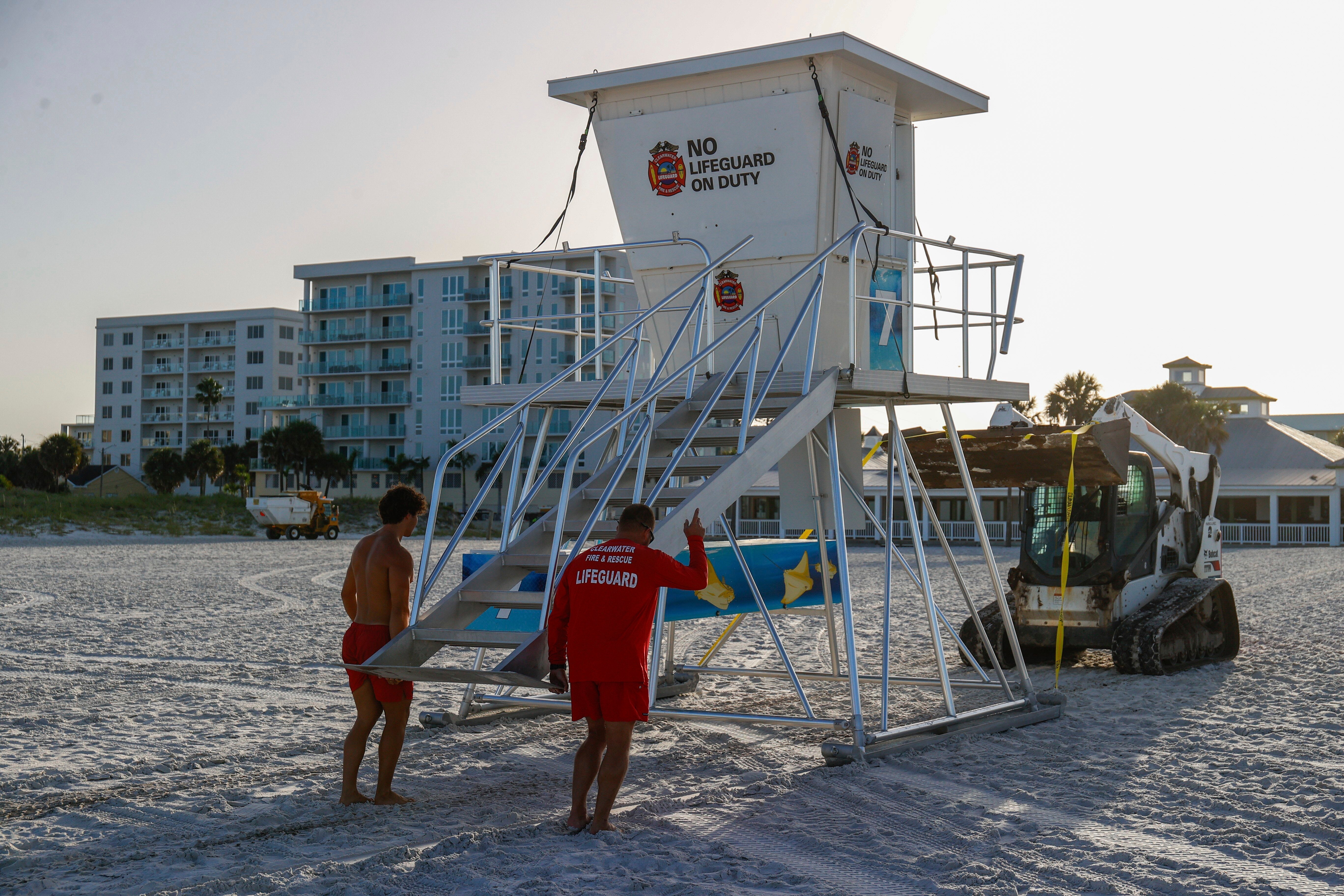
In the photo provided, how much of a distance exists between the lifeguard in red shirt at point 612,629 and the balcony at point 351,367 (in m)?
85.5

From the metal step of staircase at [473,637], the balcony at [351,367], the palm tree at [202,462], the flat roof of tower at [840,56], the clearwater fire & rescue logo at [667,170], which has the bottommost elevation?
the metal step of staircase at [473,637]

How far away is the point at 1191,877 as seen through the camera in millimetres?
5848

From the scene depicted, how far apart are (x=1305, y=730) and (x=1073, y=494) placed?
4866mm

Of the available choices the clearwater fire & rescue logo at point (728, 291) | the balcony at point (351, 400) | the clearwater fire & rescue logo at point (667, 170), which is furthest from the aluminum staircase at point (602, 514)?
the balcony at point (351, 400)

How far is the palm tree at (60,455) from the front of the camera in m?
87.8

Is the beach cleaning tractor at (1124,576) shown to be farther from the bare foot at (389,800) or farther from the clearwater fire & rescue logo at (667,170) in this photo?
the bare foot at (389,800)

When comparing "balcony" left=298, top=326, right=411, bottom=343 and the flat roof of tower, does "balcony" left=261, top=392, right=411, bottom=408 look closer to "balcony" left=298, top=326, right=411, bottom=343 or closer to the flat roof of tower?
"balcony" left=298, top=326, right=411, bottom=343

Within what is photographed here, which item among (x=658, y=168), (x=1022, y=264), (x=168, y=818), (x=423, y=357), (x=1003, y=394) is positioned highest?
(x=423, y=357)

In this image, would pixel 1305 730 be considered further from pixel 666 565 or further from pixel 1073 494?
pixel 666 565

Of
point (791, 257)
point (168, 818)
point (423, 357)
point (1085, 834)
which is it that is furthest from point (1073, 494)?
point (423, 357)

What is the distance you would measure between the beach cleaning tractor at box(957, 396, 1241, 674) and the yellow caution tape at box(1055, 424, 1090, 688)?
0.04m

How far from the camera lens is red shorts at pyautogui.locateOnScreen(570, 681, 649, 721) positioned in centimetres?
623

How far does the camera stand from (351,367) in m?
91.2

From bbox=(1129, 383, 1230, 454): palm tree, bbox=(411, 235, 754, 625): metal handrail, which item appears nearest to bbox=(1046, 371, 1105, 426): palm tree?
bbox=(1129, 383, 1230, 454): palm tree
